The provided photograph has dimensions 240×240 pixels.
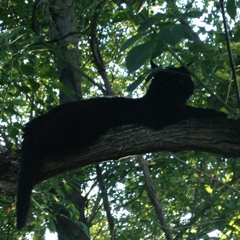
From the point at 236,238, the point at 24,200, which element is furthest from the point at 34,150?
the point at 236,238

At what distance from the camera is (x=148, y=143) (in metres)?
4.44

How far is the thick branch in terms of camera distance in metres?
4.30

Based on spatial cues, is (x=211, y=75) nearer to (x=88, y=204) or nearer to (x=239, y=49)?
(x=239, y=49)

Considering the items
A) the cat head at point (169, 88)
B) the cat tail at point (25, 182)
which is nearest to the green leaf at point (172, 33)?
the cat tail at point (25, 182)

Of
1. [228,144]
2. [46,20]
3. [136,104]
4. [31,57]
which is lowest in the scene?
[228,144]

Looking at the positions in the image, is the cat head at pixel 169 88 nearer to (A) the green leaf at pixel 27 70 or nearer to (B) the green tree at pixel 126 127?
(B) the green tree at pixel 126 127

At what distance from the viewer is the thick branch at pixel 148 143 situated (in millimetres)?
4305

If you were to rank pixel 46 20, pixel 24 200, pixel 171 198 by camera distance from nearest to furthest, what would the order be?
pixel 24 200
pixel 46 20
pixel 171 198

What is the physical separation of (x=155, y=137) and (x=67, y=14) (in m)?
4.24

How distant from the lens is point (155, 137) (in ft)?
14.5

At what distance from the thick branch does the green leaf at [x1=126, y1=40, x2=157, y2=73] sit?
1.43 m

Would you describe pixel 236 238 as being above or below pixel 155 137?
above

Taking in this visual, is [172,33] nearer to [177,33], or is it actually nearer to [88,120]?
[177,33]

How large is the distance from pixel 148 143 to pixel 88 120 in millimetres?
916
